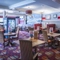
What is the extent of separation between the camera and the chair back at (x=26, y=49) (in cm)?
235

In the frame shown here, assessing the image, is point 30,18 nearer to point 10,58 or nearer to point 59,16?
point 59,16

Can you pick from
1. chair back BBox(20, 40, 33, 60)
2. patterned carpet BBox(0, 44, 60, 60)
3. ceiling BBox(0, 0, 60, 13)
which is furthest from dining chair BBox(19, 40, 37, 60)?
ceiling BBox(0, 0, 60, 13)

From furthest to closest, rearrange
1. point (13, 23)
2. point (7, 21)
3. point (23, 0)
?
point (13, 23), point (7, 21), point (23, 0)

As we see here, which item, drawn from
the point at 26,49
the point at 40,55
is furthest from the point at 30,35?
the point at 26,49

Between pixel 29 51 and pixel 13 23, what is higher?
pixel 13 23

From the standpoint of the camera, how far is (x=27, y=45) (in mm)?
2363

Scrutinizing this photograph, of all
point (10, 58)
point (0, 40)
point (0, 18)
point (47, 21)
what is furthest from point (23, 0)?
point (0, 18)

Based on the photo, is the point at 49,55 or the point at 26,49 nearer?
the point at 26,49

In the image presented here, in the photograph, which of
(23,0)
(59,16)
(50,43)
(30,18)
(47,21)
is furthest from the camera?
(30,18)

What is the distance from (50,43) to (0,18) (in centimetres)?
1174

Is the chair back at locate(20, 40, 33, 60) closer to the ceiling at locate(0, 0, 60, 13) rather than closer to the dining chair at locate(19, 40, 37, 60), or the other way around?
the dining chair at locate(19, 40, 37, 60)

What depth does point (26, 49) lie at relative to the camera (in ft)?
7.91

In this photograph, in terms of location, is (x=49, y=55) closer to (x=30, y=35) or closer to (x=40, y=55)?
(x=40, y=55)

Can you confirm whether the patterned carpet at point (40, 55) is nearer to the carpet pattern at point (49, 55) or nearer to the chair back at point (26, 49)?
the carpet pattern at point (49, 55)
